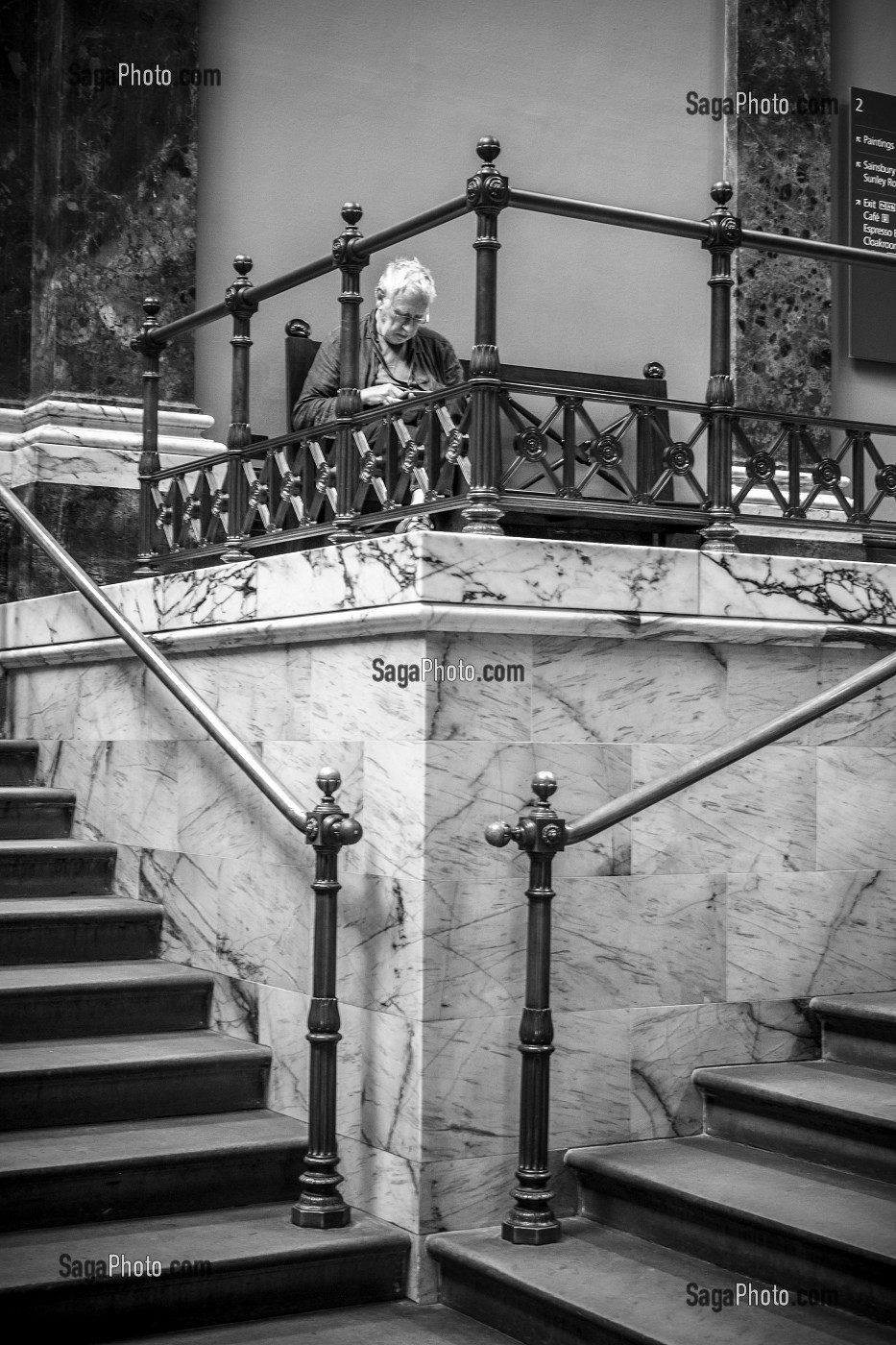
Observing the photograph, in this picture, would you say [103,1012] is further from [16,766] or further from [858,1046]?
[858,1046]

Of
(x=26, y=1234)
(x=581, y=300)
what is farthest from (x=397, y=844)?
(x=581, y=300)

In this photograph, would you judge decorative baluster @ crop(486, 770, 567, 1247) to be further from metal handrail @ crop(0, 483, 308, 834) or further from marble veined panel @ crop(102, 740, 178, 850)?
marble veined panel @ crop(102, 740, 178, 850)

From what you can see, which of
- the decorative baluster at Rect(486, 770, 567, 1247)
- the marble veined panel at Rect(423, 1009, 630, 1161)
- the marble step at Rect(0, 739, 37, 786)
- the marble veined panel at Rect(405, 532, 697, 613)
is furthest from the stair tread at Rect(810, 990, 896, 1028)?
the marble step at Rect(0, 739, 37, 786)

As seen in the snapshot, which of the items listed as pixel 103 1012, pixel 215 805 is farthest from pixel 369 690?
pixel 103 1012

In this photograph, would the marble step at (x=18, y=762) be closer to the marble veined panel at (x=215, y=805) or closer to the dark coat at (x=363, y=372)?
the marble veined panel at (x=215, y=805)

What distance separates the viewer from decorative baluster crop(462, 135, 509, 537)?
438 cm

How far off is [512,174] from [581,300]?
71cm

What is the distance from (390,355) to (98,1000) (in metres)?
2.73

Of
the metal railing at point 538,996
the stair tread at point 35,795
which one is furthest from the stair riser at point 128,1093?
the stair tread at point 35,795

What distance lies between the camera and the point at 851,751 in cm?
492

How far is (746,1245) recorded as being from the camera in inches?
153

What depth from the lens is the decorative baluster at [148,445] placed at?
6.26 metres

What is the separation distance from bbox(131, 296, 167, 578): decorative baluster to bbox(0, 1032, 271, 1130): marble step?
1.98 m

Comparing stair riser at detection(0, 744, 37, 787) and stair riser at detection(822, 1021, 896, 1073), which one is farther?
stair riser at detection(0, 744, 37, 787)
